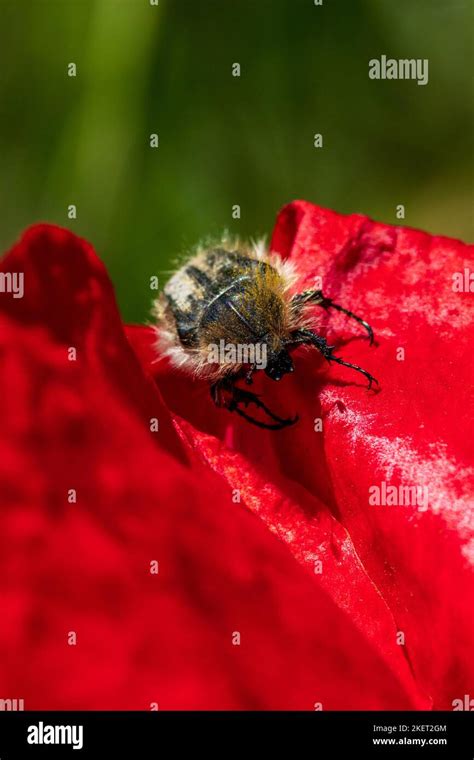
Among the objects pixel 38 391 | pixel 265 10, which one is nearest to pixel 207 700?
pixel 38 391

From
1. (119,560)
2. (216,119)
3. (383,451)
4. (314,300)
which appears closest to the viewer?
(119,560)

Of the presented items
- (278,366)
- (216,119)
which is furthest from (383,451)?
(216,119)

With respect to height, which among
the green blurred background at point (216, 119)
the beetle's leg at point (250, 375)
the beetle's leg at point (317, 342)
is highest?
the green blurred background at point (216, 119)

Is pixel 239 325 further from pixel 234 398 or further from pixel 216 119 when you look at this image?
pixel 216 119

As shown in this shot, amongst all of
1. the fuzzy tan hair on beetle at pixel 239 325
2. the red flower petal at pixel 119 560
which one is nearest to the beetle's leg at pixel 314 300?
the fuzzy tan hair on beetle at pixel 239 325

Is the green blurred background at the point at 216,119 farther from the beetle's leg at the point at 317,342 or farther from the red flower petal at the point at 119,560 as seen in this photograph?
the red flower petal at the point at 119,560

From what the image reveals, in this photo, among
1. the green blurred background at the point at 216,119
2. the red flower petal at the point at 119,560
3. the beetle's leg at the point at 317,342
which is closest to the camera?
the red flower petal at the point at 119,560

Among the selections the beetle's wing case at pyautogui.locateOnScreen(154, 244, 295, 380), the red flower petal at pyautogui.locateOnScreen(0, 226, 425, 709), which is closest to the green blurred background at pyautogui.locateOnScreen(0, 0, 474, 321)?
the beetle's wing case at pyautogui.locateOnScreen(154, 244, 295, 380)
